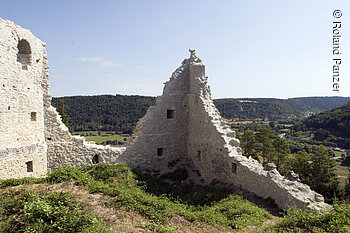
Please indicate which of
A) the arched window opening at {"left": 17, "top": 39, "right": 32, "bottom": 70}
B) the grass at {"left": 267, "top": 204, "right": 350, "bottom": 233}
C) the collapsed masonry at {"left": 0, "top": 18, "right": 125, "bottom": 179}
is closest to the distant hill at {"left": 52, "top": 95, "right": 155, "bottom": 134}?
the collapsed masonry at {"left": 0, "top": 18, "right": 125, "bottom": 179}

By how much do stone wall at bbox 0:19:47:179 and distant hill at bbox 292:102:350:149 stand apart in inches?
2205

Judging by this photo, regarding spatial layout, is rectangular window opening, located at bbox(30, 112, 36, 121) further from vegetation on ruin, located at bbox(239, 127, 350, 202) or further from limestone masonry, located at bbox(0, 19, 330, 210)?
vegetation on ruin, located at bbox(239, 127, 350, 202)

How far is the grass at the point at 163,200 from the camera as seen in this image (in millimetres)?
6422

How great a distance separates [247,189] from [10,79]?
9906 millimetres

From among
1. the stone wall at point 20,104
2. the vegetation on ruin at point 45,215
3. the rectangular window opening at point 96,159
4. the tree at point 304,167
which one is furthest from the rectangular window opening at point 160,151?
the tree at point 304,167

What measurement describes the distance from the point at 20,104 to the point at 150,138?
6062 millimetres

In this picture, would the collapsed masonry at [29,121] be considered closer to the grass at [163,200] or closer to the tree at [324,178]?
the grass at [163,200]

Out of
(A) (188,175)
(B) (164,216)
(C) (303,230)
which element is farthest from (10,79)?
(C) (303,230)

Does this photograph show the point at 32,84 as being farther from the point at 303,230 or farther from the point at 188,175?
the point at 303,230

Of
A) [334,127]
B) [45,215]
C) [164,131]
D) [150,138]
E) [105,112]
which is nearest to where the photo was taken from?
[45,215]

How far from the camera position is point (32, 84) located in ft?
32.3

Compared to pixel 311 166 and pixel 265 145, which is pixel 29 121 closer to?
pixel 265 145

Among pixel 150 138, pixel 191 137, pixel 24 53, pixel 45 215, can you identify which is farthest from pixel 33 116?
pixel 191 137

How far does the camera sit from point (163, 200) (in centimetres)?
791
